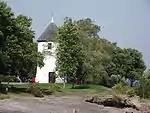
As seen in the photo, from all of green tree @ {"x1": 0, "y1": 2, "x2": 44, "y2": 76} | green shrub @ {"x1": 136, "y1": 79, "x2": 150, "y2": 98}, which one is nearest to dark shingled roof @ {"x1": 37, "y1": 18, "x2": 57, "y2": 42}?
green tree @ {"x1": 0, "y1": 2, "x2": 44, "y2": 76}

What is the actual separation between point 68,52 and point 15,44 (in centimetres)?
1393

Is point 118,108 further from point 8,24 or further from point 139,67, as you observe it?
point 139,67

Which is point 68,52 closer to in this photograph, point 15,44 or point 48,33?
point 15,44

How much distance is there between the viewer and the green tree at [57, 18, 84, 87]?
49.2 metres

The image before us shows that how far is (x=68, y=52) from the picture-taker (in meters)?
49.5

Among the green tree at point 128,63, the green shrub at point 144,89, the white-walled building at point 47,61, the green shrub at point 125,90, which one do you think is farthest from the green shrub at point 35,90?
the green tree at point 128,63

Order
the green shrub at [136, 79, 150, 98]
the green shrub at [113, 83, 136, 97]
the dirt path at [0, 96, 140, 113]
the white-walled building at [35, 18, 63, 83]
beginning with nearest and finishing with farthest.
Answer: the dirt path at [0, 96, 140, 113] → the green shrub at [113, 83, 136, 97] → the green shrub at [136, 79, 150, 98] → the white-walled building at [35, 18, 63, 83]

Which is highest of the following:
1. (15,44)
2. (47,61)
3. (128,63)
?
(128,63)

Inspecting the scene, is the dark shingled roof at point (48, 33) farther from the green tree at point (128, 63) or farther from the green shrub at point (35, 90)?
the green shrub at point (35, 90)

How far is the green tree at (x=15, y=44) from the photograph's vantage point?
36312 millimetres

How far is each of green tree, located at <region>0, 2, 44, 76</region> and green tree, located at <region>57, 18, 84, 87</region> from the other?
30.1ft

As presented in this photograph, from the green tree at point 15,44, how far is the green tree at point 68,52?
916 centimetres

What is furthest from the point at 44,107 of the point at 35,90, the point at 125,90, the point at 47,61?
the point at 47,61

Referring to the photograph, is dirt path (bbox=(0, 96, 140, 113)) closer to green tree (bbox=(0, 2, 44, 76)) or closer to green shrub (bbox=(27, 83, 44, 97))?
green shrub (bbox=(27, 83, 44, 97))
